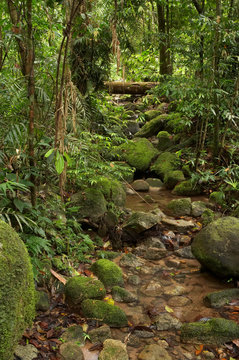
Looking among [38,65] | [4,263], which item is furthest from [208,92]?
[4,263]

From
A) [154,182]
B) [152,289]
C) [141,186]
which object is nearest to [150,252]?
[152,289]

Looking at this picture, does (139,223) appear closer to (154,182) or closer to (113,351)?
(113,351)

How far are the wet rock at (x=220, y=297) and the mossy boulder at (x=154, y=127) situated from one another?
7.60 m

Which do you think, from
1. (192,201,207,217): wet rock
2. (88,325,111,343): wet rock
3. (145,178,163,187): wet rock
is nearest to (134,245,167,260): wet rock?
(192,201,207,217): wet rock

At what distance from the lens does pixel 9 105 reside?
11.3 feet

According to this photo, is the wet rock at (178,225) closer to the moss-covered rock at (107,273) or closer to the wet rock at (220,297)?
the moss-covered rock at (107,273)

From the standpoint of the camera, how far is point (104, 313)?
3.20 m

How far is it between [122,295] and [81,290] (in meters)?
0.60

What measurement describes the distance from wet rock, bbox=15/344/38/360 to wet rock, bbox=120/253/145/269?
232 centimetres

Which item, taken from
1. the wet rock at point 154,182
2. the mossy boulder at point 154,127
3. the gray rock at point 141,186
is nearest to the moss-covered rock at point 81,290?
the gray rock at point 141,186

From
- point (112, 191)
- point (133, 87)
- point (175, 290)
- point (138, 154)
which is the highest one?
point (133, 87)

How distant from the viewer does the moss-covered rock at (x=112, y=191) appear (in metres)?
6.22

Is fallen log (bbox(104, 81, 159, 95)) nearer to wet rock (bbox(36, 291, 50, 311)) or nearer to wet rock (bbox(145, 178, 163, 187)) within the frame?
wet rock (bbox(145, 178, 163, 187))

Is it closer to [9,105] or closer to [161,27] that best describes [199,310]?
[9,105]
